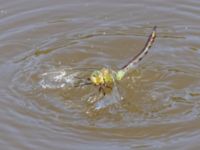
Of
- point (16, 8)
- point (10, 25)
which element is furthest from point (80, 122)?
point (16, 8)

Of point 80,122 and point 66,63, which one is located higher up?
point 66,63

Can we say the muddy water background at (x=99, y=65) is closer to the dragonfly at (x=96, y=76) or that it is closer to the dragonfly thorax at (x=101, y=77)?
the dragonfly at (x=96, y=76)

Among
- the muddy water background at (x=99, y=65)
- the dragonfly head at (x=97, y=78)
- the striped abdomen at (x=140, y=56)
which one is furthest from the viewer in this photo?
the striped abdomen at (x=140, y=56)

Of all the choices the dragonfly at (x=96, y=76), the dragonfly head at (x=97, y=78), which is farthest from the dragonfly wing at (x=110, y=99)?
the dragonfly head at (x=97, y=78)

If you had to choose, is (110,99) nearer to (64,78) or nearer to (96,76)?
(96,76)

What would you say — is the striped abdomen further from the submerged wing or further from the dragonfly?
the submerged wing

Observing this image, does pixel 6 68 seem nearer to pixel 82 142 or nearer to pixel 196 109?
pixel 82 142

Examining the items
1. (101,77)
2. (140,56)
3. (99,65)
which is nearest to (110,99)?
(101,77)
